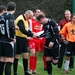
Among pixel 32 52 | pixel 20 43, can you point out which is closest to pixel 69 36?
pixel 32 52

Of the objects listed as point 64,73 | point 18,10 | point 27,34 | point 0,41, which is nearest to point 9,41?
point 0,41

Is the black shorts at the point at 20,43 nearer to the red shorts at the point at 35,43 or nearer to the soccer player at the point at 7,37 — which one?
the red shorts at the point at 35,43

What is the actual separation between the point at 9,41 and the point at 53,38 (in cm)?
137

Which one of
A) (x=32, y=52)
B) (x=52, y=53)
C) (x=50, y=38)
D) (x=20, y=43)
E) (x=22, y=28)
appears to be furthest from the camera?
(x=32, y=52)

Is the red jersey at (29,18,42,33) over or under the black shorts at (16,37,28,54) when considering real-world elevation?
over

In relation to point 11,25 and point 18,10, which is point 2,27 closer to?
point 11,25

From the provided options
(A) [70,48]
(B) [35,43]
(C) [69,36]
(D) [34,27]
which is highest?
(D) [34,27]

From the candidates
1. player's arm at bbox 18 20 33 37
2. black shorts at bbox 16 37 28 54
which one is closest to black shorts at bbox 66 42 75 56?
black shorts at bbox 16 37 28 54

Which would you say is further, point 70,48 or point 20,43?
point 70,48

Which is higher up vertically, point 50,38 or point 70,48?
point 50,38

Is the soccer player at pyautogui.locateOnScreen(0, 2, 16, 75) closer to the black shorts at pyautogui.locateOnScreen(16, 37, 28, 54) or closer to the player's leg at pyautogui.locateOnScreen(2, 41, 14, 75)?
the player's leg at pyautogui.locateOnScreen(2, 41, 14, 75)

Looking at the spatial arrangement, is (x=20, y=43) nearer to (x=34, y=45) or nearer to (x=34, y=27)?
(x=34, y=45)

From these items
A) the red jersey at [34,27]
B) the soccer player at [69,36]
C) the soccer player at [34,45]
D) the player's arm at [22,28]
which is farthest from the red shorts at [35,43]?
the player's arm at [22,28]

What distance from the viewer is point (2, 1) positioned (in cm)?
1823
